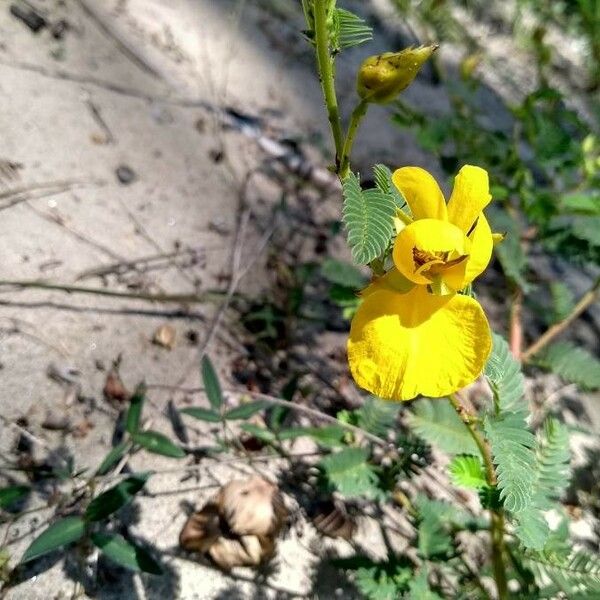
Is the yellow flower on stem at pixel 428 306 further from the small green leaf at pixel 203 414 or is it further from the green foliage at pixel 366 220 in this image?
the small green leaf at pixel 203 414

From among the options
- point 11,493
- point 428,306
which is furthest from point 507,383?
point 11,493

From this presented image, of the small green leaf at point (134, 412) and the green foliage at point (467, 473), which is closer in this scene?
the green foliage at point (467, 473)

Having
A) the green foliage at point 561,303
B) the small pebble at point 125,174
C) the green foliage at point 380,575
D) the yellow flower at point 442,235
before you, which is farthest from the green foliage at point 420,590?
the small pebble at point 125,174

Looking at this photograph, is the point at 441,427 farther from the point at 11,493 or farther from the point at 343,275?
the point at 11,493

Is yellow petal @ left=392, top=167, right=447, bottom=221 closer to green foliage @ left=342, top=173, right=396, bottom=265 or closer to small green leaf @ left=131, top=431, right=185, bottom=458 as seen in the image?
green foliage @ left=342, top=173, right=396, bottom=265

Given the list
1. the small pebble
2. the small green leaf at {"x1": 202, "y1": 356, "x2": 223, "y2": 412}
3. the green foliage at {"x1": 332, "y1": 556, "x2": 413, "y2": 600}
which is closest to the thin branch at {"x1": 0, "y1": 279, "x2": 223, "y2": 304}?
the small green leaf at {"x1": 202, "y1": 356, "x2": 223, "y2": 412}

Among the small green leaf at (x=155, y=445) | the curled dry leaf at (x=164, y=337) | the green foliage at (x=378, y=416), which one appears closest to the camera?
the small green leaf at (x=155, y=445)
